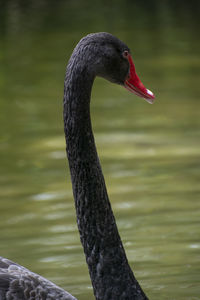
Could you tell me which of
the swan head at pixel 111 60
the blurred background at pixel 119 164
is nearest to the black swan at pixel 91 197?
the swan head at pixel 111 60

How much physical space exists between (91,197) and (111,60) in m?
0.53

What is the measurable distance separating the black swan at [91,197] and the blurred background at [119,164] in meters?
0.70

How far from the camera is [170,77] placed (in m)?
9.77

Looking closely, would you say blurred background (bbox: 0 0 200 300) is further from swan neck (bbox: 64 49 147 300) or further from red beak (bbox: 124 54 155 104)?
red beak (bbox: 124 54 155 104)

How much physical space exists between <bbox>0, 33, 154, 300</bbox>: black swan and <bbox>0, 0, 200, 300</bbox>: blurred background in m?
0.70

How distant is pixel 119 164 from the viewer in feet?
21.3

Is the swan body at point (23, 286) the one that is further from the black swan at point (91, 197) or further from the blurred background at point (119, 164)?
the blurred background at point (119, 164)

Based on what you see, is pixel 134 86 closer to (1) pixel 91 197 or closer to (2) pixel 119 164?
(1) pixel 91 197

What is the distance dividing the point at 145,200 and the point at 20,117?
9.53 ft

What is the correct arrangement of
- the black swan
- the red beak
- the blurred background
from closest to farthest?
the black swan
the red beak
the blurred background

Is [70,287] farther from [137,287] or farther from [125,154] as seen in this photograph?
[125,154]

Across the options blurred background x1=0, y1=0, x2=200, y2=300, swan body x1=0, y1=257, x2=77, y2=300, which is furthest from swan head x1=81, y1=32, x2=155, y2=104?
blurred background x1=0, y1=0, x2=200, y2=300

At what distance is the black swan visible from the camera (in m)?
3.30

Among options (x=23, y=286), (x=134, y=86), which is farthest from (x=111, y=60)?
(x=23, y=286)
